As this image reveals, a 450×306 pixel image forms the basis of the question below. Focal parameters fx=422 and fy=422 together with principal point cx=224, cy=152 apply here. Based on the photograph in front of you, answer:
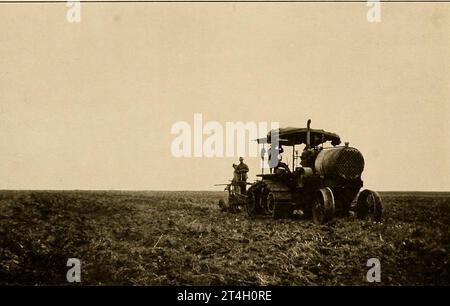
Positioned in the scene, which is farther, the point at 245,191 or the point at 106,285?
the point at 245,191

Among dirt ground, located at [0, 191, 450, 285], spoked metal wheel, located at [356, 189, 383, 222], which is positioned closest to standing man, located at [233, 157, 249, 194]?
dirt ground, located at [0, 191, 450, 285]

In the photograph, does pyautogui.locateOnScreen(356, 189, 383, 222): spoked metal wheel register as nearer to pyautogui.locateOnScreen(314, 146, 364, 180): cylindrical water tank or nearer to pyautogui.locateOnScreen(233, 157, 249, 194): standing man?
pyautogui.locateOnScreen(314, 146, 364, 180): cylindrical water tank

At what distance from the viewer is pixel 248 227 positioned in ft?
43.7

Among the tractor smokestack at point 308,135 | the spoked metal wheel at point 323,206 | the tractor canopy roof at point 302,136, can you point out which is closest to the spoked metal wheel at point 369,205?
the spoked metal wheel at point 323,206

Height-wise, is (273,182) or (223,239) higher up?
(273,182)

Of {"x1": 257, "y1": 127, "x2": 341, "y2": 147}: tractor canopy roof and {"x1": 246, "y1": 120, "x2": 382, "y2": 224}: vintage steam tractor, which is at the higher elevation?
{"x1": 257, "y1": 127, "x2": 341, "y2": 147}: tractor canopy roof

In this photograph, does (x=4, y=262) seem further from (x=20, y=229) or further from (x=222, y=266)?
(x=222, y=266)

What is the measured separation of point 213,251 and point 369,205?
580 centimetres

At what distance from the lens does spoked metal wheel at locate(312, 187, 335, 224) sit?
1254 centimetres

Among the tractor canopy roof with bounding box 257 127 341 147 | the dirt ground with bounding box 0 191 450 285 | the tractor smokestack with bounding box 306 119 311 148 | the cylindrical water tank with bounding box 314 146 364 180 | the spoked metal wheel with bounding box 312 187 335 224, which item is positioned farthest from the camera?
the tractor canopy roof with bounding box 257 127 341 147

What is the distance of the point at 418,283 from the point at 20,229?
31.4ft
